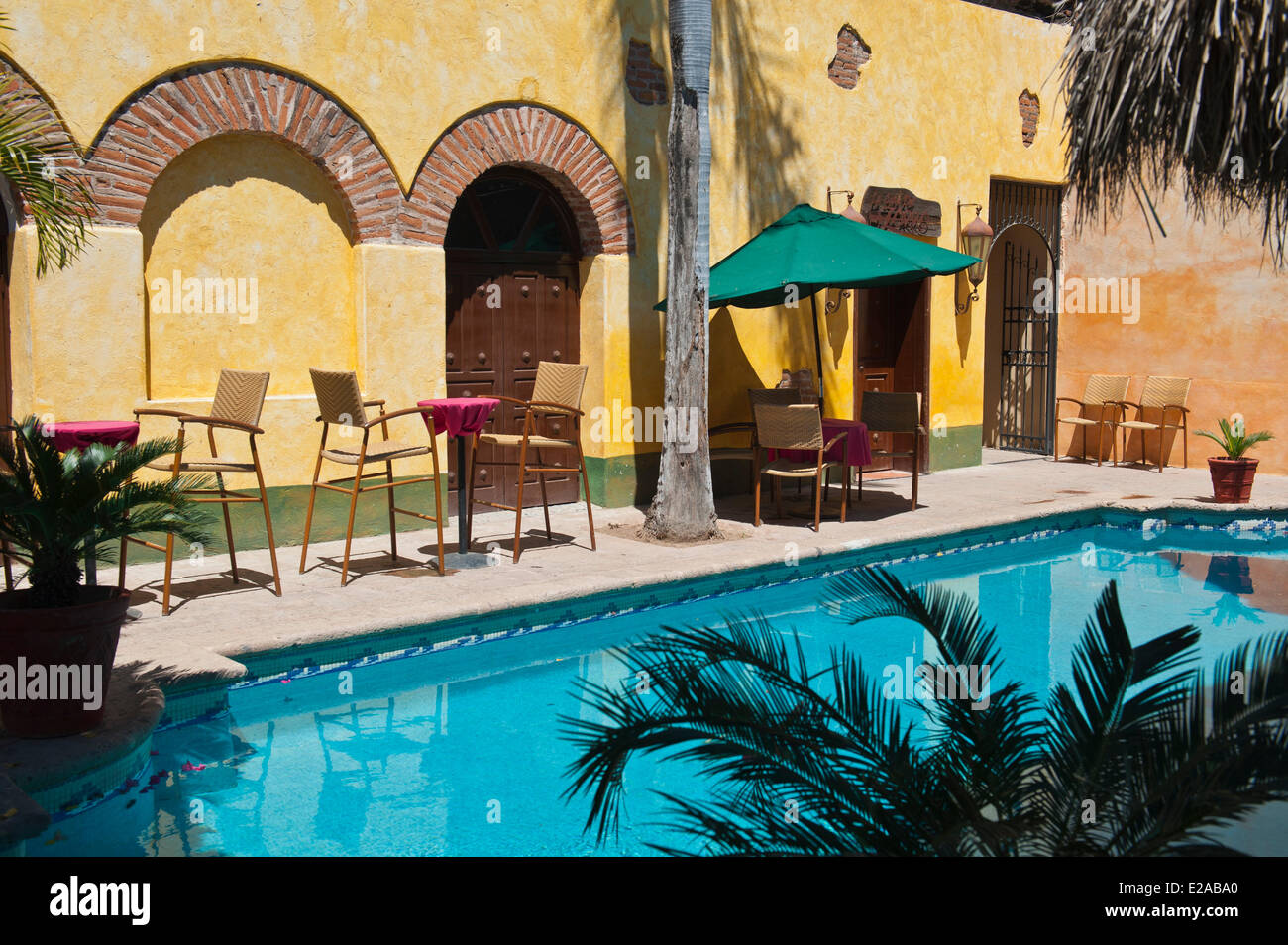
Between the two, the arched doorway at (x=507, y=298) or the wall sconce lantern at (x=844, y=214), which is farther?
the wall sconce lantern at (x=844, y=214)

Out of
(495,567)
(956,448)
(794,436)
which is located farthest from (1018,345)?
(495,567)

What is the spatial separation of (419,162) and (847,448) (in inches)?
147

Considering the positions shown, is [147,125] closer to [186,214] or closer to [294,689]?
[186,214]

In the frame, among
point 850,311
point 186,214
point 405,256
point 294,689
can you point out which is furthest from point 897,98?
point 294,689

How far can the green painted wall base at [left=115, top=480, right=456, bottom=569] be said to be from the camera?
766cm

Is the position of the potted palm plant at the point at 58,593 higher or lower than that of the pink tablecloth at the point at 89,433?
lower

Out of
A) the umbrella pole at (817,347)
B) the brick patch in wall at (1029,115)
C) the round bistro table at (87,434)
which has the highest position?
the brick patch in wall at (1029,115)

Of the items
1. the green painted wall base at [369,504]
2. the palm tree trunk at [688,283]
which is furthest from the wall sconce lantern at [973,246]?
the palm tree trunk at [688,283]

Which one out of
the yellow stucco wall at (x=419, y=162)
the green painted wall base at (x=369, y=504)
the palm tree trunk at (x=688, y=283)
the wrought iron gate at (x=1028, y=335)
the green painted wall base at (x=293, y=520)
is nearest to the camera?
the yellow stucco wall at (x=419, y=162)

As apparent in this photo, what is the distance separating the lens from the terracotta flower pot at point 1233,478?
10.1m

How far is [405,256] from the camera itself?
8289mm

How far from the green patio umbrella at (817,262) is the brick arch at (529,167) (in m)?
0.79

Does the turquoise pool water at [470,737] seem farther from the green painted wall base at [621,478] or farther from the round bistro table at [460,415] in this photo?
the green painted wall base at [621,478]

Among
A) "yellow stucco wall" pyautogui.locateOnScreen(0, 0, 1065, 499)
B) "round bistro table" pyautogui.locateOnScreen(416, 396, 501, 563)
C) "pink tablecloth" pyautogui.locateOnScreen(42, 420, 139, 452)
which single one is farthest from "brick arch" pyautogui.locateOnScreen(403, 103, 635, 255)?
"pink tablecloth" pyautogui.locateOnScreen(42, 420, 139, 452)
